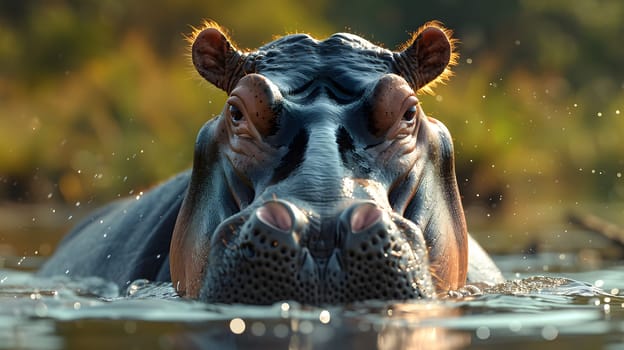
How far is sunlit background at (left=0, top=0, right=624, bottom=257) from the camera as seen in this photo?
14.7m

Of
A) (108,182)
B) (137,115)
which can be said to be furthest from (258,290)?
(137,115)

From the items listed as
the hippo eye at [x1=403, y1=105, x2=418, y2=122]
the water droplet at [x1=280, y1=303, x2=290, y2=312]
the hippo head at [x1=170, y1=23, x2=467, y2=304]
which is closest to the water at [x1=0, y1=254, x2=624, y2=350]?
the water droplet at [x1=280, y1=303, x2=290, y2=312]

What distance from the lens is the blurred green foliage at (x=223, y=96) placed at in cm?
1598

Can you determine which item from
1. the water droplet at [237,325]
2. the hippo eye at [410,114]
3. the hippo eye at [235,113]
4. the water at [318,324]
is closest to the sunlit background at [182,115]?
the hippo eye at [410,114]

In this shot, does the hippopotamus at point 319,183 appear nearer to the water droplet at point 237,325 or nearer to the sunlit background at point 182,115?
the water droplet at point 237,325

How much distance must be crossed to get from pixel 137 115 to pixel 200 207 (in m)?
12.9

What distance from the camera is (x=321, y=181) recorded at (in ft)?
14.0

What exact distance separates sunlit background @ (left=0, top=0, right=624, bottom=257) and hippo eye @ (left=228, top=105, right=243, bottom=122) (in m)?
4.54

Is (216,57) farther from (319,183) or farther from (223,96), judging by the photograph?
(223,96)

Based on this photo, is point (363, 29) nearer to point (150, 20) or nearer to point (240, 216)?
point (150, 20)

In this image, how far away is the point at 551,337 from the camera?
382 cm

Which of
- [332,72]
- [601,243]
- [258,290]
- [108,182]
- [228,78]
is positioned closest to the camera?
[258,290]

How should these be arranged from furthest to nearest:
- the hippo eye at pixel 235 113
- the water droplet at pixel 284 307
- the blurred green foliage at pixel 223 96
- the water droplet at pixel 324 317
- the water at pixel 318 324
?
the blurred green foliage at pixel 223 96 < the hippo eye at pixel 235 113 < the water droplet at pixel 284 307 < the water droplet at pixel 324 317 < the water at pixel 318 324

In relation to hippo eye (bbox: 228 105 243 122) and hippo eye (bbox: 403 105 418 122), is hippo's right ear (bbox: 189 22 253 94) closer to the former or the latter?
hippo eye (bbox: 228 105 243 122)
